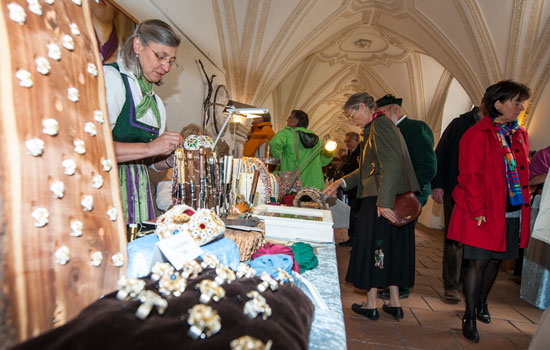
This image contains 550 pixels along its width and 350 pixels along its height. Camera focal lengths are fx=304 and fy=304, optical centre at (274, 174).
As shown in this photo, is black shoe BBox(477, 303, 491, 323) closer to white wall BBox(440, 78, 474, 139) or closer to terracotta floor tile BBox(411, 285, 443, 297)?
terracotta floor tile BBox(411, 285, 443, 297)

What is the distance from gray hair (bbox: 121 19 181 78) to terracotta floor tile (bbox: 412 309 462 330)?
293 cm

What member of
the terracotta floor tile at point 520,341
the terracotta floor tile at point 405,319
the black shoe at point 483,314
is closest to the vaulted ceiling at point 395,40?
the terracotta floor tile at point 405,319

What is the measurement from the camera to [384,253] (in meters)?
2.44

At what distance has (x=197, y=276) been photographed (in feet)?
2.30

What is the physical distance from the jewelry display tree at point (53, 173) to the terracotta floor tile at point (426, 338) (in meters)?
2.47

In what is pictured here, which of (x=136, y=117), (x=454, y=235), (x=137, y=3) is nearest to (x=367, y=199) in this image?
(x=454, y=235)

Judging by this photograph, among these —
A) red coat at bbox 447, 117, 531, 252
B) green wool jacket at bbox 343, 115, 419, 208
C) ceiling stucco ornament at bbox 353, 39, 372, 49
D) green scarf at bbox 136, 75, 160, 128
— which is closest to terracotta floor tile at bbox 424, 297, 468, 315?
red coat at bbox 447, 117, 531, 252

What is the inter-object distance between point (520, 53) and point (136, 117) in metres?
8.09

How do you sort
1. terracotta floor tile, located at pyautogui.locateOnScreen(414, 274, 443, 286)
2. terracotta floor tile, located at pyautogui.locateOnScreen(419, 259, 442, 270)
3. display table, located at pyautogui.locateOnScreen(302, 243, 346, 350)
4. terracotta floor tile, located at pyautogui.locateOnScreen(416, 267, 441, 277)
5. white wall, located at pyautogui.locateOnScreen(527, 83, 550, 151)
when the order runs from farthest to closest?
white wall, located at pyautogui.locateOnScreen(527, 83, 550, 151) < terracotta floor tile, located at pyautogui.locateOnScreen(419, 259, 442, 270) < terracotta floor tile, located at pyautogui.locateOnScreen(416, 267, 441, 277) < terracotta floor tile, located at pyautogui.locateOnScreen(414, 274, 443, 286) < display table, located at pyautogui.locateOnScreen(302, 243, 346, 350)

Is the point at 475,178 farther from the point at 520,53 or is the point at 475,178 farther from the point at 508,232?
the point at 520,53

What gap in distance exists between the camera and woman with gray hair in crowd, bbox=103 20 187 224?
4.29ft

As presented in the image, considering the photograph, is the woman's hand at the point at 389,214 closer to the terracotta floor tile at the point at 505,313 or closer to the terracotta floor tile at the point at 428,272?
the terracotta floor tile at the point at 505,313

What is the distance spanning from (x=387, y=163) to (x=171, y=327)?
2044 mm

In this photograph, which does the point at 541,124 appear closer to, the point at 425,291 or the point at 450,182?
the point at 450,182
